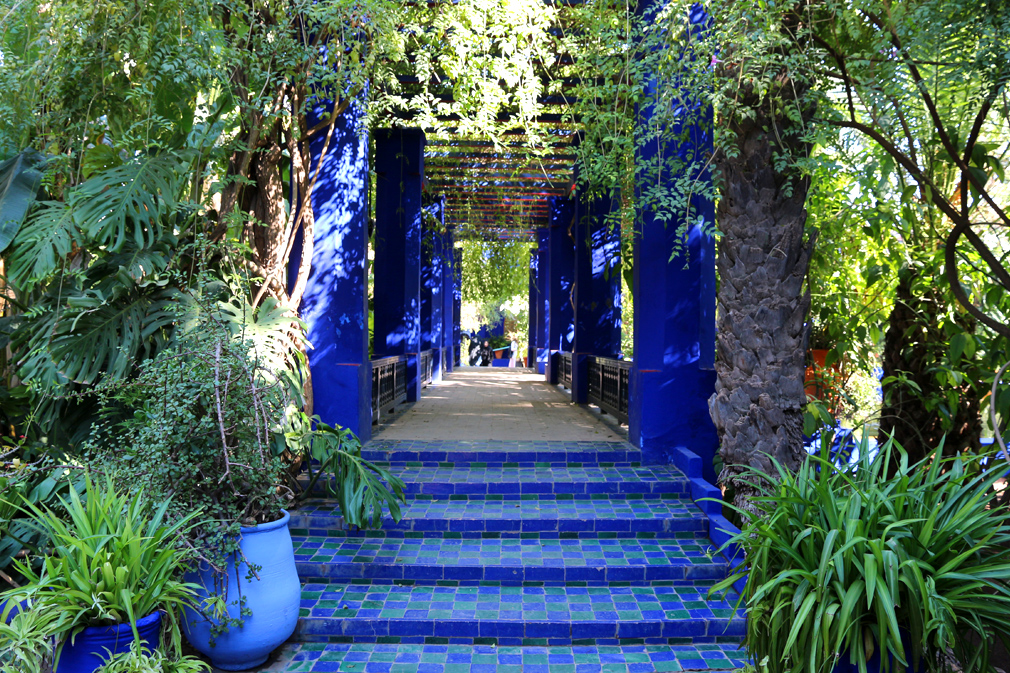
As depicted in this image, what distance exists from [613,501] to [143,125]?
4617mm

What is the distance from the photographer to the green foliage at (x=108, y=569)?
2797mm

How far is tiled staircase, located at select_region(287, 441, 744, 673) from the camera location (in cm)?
383

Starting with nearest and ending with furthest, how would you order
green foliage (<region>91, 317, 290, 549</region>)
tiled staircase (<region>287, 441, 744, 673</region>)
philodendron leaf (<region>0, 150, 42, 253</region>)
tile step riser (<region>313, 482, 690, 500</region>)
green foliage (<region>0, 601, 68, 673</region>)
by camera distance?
green foliage (<region>0, 601, 68, 673</region>), green foliage (<region>91, 317, 290, 549</region>), tiled staircase (<region>287, 441, 744, 673</region>), philodendron leaf (<region>0, 150, 42, 253</region>), tile step riser (<region>313, 482, 690, 500</region>)

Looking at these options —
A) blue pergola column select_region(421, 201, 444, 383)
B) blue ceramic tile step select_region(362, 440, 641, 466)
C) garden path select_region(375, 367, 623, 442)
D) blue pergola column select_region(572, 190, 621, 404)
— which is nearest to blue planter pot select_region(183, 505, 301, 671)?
blue ceramic tile step select_region(362, 440, 641, 466)

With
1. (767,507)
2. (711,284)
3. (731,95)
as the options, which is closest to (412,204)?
(711,284)

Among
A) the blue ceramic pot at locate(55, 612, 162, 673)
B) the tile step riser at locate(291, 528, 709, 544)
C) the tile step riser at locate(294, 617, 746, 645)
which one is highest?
the blue ceramic pot at locate(55, 612, 162, 673)

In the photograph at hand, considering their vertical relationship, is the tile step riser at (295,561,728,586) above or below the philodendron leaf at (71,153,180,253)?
below

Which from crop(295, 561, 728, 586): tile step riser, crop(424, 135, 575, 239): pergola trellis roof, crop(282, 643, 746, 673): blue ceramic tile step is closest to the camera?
crop(282, 643, 746, 673): blue ceramic tile step

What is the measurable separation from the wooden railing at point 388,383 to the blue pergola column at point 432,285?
117 inches

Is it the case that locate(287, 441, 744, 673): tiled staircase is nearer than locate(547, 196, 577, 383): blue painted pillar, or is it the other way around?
locate(287, 441, 744, 673): tiled staircase

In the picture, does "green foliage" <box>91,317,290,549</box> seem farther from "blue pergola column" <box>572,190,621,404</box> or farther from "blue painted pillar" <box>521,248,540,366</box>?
"blue painted pillar" <box>521,248,540,366</box>

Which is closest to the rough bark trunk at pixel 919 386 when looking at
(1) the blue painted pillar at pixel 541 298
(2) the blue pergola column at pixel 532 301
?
(2) the blue pergola column at pixel 532 301

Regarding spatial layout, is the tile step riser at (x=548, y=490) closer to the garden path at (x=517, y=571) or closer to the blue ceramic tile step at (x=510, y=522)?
the garden path at (x=517, y=571)

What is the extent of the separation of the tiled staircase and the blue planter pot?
0.30 meters
